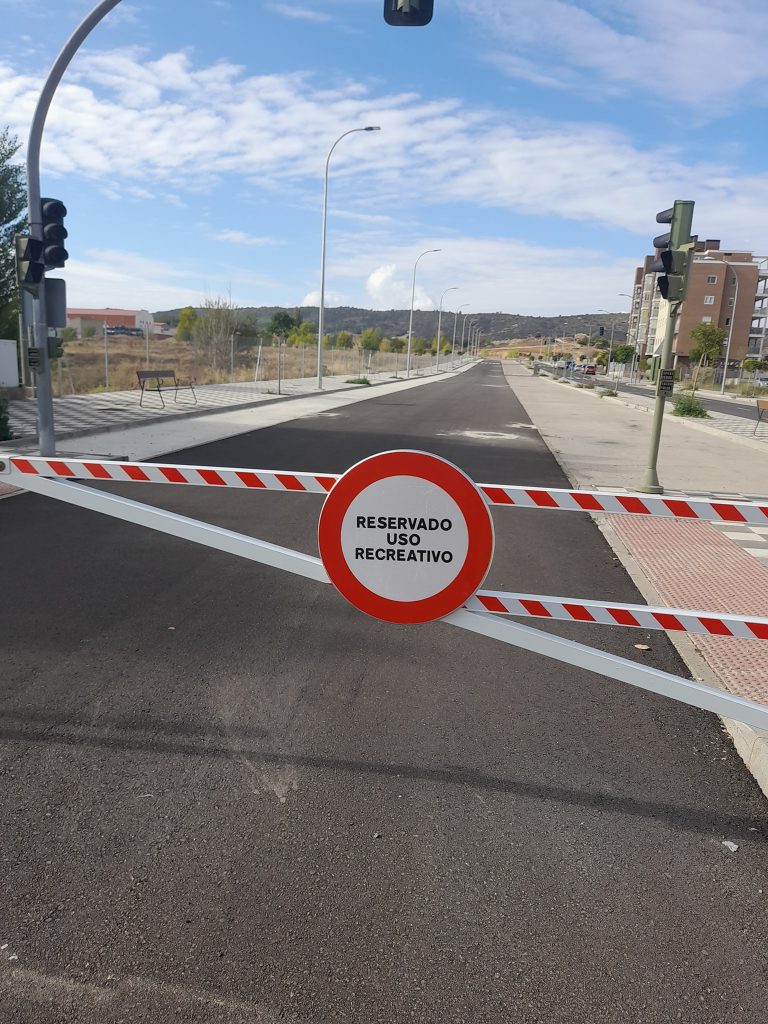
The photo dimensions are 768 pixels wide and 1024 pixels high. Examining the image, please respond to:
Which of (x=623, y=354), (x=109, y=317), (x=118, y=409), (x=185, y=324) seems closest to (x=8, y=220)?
(x=118, y=409)

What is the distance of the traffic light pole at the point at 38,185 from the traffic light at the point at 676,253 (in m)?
7.32

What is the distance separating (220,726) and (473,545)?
1.64 metres

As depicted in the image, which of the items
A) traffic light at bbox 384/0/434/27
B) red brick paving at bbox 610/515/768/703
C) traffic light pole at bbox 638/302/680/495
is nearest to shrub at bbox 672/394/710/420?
traffic light pole at bbox 638/302/680/495

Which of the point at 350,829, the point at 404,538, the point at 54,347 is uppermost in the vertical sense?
the point at 54,347

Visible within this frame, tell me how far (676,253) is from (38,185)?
8.24m

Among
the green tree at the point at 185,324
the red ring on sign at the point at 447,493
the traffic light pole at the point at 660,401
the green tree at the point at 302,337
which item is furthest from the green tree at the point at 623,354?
the red ring on sign at the point at 447,493

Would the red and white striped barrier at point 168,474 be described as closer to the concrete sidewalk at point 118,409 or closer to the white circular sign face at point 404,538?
the white circular sign face at point 404,538

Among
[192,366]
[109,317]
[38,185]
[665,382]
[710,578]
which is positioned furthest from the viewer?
[109,317]

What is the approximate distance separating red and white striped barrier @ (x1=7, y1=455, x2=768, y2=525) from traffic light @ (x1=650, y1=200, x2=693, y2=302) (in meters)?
6.83

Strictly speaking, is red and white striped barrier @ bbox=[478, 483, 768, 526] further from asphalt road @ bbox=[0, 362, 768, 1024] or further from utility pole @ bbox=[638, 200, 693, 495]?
utility pole @ bbox=[638, 200, 693, 495]

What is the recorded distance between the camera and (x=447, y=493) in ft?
10.3

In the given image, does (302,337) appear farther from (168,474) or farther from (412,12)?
(168,474)

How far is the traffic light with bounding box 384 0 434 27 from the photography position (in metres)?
8.66

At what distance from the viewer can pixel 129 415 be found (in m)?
18.0
